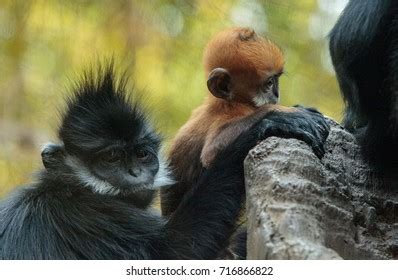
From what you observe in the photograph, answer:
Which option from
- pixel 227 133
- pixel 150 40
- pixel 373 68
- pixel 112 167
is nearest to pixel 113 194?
pixel 112 167

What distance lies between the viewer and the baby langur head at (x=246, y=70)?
81.2 inches

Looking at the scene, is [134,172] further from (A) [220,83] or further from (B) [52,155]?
(A) [220,83]

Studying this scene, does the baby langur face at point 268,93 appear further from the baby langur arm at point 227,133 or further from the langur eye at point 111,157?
the langur eye at point 111,157

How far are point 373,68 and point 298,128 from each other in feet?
0.84

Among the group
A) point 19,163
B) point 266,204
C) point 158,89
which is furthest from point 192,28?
point 266,204

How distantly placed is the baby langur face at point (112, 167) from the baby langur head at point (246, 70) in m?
0.30

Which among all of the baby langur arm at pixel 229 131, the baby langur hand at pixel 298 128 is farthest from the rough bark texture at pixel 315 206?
the baby langur arm at pixel 229 131

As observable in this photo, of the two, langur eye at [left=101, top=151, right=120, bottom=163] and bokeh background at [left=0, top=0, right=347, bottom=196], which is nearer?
langur eye at [left=101, top=151, right=120, bottom=163]

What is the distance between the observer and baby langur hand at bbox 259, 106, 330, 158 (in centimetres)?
174

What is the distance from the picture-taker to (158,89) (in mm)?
3100

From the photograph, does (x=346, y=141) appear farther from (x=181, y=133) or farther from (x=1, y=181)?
(x=1, y=181)

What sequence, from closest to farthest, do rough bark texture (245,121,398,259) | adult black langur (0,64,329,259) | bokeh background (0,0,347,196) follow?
1. rough bark texture (245,121,398,259)
2. adult black langur (0,64,329,259)
3. bokeh background (0,0,347,196)

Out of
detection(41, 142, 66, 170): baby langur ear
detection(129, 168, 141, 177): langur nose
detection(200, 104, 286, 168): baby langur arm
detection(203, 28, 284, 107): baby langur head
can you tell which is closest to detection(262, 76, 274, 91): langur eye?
detection(203, 28, 284, 107): baby langur head

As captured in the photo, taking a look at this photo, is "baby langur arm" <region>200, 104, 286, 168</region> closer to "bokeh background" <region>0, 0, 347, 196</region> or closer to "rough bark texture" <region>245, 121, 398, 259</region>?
"rough bark texture" <region>245, 121, 398, 259</region>
